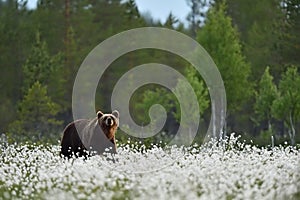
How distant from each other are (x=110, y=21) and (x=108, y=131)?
35.4 meters

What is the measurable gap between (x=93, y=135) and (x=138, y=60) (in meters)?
31.8

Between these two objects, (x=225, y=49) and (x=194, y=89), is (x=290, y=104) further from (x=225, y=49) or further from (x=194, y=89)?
(x=194, y=89)

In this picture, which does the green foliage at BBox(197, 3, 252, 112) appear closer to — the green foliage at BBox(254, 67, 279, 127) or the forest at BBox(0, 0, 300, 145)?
the forest at BBox(0, 0, 300, 145)

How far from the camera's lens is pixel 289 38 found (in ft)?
119

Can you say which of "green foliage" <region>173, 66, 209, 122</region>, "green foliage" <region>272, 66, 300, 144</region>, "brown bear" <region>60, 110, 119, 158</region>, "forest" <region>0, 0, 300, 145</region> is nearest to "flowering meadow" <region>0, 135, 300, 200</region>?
"brown bear" <region>60, 110, 119, 158</region>

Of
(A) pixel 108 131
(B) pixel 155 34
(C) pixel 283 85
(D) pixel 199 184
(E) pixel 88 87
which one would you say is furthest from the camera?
(B) pixel 155 34

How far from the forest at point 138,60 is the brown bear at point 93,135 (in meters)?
15.0

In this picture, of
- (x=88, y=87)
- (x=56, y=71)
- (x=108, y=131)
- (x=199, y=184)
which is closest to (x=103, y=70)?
(x=88, y=87)

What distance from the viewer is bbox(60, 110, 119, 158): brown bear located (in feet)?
54.6

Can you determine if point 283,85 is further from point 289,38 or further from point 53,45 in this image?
point 53,45

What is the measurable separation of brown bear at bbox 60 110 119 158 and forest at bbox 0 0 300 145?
1501 centimetres

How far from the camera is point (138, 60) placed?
159 ft

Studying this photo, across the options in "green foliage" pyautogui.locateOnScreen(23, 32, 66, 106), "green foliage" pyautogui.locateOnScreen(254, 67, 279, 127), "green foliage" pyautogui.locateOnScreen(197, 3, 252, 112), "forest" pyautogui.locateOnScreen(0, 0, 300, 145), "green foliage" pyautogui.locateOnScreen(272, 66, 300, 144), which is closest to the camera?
"green foliage" pyautogui.locateOnScreen(272, 66, 300, 144)

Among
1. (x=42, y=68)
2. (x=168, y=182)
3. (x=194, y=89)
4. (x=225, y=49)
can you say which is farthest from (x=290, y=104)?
(x=168, y=182)
